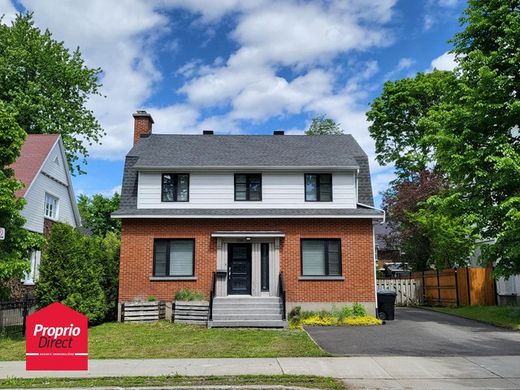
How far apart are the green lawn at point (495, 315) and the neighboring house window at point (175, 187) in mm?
11765

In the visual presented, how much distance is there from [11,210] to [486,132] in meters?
15.2

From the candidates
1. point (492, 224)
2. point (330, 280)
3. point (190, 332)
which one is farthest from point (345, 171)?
point (190, 332)

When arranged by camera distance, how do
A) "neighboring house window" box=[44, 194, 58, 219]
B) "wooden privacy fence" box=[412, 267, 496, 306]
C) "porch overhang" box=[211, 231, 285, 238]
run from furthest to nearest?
"neighboring house window" box=[44, 194, 58, 219]
"wooden privacy fence" box=[412, 267, 496, 306]
"porch overhang" box=[211, 231, 285, 238]

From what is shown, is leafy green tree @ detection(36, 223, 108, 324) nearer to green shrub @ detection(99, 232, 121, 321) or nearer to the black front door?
green shrub @ detection(99, 232, 121, 321)

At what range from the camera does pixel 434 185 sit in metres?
29.8

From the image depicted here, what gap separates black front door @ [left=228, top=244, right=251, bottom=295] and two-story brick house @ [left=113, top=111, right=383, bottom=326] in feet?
0.12

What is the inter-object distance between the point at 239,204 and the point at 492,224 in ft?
29.5

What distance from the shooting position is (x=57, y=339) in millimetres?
5215

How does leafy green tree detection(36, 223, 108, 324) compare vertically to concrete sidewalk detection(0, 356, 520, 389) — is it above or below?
above

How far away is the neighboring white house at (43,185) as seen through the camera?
22344mm

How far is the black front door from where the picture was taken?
18.0 m

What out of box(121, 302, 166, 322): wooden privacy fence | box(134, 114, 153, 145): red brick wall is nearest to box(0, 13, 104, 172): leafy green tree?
box(134, 114, 153, 145): red brick wall

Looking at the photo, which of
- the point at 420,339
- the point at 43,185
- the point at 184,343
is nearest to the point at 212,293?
the point at 184,343

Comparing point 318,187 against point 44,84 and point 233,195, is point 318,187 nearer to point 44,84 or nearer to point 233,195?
point 233,195
